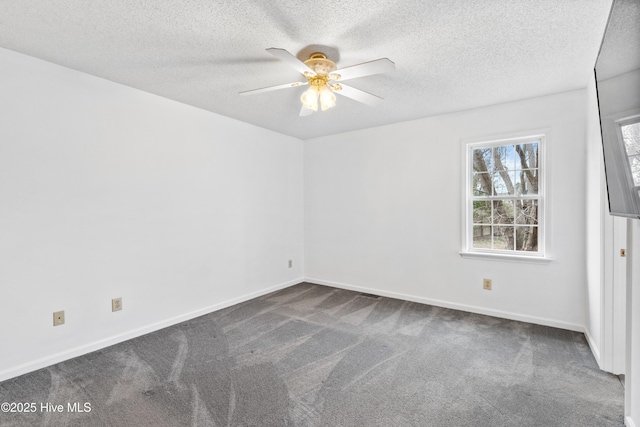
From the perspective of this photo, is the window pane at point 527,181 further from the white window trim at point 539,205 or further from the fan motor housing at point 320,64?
the fan motor housing at point 320,64

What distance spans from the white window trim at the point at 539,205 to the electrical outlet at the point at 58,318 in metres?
→ 3.88

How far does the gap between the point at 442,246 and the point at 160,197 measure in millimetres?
3213

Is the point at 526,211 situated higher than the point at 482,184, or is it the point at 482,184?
the point at 482,184

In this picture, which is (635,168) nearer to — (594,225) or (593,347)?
(594,225)

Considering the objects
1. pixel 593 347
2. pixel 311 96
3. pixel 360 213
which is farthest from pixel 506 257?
pixel 311 96

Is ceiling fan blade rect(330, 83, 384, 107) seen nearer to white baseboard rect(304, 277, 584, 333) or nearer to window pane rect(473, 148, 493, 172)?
window pane rect(473, 148, 493, 172)

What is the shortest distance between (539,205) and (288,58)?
2939 millimetres

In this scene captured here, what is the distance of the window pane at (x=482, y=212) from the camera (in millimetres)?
3498

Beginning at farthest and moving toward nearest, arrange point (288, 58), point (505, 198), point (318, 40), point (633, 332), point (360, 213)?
1. point (360, 213)
2. point (505, 198)
3. point (318, 40)
4. point (288, 58)
5. point (633, 332)

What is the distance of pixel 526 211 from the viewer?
329 centimetres

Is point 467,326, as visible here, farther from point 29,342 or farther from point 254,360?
point 29,342

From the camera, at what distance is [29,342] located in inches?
89.9

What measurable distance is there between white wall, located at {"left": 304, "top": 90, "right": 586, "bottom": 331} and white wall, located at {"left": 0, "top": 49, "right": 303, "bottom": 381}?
3.93ft

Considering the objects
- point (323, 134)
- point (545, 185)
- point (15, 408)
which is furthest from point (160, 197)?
point (545, 185)
